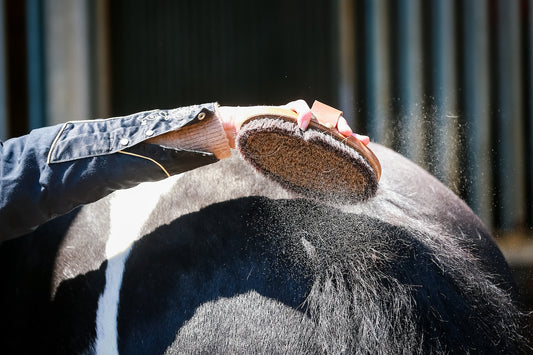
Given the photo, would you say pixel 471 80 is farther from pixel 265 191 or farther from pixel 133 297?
pixel 133 297

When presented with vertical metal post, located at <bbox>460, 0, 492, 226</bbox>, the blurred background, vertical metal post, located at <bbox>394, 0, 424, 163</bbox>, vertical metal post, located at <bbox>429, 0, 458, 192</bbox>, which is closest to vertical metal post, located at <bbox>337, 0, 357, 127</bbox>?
the blurred background

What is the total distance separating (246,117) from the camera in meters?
0.84

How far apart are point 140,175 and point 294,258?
29cm

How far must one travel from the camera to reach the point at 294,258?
0.86m

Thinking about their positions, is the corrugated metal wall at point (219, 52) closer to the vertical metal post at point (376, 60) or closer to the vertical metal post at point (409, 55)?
the vertical metal post at point (376, 60)

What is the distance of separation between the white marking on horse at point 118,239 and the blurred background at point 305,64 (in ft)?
6.43

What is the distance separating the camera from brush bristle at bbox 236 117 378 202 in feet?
2.70

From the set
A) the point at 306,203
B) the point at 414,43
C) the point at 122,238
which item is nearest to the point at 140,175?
the point at 122,238

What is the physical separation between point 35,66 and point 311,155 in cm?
288

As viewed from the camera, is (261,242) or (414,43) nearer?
(261,242)

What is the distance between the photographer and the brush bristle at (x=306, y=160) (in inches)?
32.4

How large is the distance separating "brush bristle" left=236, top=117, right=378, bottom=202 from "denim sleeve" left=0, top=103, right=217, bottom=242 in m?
0.09

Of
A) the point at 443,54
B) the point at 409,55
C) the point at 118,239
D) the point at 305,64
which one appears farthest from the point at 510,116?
the point at 118,239

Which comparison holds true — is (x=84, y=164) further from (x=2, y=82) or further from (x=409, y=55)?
(x=2, y=82)
